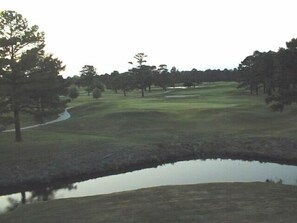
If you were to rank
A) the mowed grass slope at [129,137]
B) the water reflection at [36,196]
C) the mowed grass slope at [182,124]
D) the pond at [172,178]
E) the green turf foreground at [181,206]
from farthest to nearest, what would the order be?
the mowed grass slope at [182,124] → the mowed grass slope at [129,137] → the pond at [172,178] → the water reflection at [36,196] → the green turf foreground at [181,206]

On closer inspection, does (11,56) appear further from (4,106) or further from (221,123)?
(221,123)

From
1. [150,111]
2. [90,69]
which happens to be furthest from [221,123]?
[90,69]

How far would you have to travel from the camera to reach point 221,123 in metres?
52.8

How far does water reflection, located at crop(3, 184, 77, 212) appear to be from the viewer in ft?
93.6

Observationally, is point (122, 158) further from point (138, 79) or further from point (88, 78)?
point (88, 78)

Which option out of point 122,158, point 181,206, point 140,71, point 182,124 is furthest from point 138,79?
point 181,206

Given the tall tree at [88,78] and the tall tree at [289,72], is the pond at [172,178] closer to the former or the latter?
the tall tree at [289,72]

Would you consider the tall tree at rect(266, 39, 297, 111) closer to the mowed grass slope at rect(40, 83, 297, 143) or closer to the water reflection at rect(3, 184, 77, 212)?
the mowed grass slope at rect(40, 83, 297, 143)

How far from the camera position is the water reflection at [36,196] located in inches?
1123

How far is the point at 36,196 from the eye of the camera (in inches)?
1179

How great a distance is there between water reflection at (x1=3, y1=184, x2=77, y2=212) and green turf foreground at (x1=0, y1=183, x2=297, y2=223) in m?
5.28

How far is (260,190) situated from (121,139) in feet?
76.6

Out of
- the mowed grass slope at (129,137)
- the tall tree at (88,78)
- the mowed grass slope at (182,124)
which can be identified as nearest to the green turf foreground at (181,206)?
the mowed grass slope at (129,137)

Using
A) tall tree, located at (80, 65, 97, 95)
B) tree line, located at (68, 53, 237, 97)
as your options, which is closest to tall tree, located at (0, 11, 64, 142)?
tree line, located at (68, 53, 237, 97)
